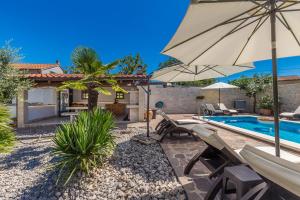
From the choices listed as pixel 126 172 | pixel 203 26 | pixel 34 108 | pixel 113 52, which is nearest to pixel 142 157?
pixel 126 172

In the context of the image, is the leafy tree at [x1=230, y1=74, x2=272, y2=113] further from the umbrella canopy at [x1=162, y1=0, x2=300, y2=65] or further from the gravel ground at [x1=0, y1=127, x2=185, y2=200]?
the gravel ground at [x1=0, y1=127, x2=185, y2=200]

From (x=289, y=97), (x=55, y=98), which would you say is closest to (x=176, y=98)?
(x=289, y=97)

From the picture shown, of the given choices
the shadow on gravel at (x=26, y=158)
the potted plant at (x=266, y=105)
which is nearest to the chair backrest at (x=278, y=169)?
the shadow on gravel at (x=26, y=158)

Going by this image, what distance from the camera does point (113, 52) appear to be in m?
45.4

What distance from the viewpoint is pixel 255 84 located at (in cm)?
1753

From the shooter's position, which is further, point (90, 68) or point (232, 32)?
point (90, 68)

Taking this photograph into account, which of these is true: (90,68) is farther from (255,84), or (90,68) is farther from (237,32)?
(255,84)

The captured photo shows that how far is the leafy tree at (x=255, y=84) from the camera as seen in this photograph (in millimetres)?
17141

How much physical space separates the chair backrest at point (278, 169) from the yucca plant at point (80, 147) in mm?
3808

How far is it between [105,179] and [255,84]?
17.8 metres

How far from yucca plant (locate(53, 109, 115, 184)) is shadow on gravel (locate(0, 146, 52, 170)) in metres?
1.93

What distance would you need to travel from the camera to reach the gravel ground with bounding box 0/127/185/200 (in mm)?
3932

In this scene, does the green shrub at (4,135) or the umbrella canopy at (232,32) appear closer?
the umbrella canopy at (232,32)

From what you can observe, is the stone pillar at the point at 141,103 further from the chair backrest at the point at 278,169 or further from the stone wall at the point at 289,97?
the stone wall at the point at 289,97
